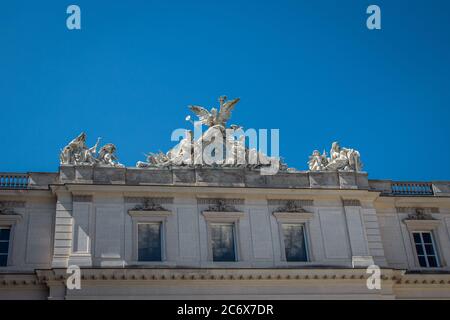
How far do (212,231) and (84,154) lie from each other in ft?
22.4

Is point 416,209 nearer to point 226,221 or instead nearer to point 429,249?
point 429,249

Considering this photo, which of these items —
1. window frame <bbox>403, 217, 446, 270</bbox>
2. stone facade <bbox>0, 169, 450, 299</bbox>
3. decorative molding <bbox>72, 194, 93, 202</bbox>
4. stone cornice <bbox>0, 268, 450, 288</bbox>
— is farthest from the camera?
window frame <bbox>403, 217, 446, 270</bbox>

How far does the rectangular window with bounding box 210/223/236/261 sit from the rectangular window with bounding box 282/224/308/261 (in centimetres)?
245

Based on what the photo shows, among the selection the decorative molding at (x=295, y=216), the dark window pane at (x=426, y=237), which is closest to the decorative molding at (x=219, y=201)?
the decorative molding at (x=295, y=216)

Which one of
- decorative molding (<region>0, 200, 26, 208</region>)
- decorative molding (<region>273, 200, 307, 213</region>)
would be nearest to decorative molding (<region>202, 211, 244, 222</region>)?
decorative molding (<region>273, 200, 307, 213</region>)

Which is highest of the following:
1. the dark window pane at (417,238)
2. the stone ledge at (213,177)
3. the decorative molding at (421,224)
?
the stone ledge at (213,177)

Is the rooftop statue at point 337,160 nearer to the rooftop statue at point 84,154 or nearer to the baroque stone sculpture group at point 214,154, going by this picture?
the baroque stone sculpture group at point 214,154

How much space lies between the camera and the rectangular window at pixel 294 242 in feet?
107

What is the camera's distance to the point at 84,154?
1298 inches

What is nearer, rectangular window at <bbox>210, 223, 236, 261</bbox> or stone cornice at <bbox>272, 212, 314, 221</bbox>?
rectangular window at <bbox>210, 223, 236, 261</bbox>

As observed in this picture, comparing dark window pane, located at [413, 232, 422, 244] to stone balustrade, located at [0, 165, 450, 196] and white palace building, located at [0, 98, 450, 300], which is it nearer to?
white palace building, located at [0, 98, 450, 300]

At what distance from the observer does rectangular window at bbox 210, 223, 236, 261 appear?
32.0 m

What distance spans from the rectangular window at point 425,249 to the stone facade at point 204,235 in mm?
283
